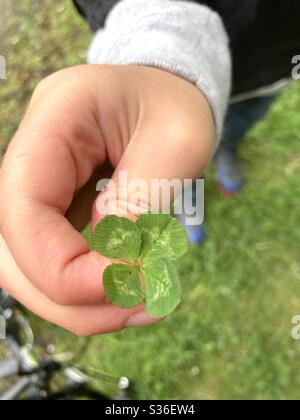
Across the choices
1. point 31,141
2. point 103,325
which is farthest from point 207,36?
point 103,325

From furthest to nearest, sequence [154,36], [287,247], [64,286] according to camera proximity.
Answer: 1. [287,247]
2. [154,36]
3. [64,286]

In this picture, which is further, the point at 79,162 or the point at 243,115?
the point at 243,115

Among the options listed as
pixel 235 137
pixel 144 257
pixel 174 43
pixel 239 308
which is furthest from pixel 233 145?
pixel 144 257

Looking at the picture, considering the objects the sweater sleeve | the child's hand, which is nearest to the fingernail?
the child's hand

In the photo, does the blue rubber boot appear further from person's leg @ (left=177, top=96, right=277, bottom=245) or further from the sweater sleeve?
the sweater sleeve

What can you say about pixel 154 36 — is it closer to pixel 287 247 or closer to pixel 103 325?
pixel 103 325

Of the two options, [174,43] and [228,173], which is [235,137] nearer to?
[228,173]
